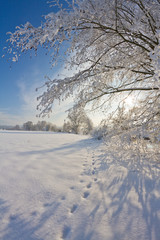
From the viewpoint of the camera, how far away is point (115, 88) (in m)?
3.57

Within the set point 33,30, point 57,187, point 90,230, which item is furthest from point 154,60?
point 57,187

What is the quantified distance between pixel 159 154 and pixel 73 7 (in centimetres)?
412

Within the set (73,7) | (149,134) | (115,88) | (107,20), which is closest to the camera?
(73,7)

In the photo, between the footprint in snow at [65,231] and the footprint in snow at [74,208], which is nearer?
the footprint in snow at [65,231]

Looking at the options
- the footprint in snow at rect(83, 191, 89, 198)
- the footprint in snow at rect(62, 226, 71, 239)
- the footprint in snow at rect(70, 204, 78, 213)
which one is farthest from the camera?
the footprint in snow at rect(83, 191, 89, 198)

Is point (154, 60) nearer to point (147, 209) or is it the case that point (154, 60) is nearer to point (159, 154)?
point (147, 209)

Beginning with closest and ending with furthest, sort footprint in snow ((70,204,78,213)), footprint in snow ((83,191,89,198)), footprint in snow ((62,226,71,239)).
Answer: footprint in snow ((62,226,71,239)), footprint in snow ((70,204,78,213)), footprint in snow ((83,191,89,198))

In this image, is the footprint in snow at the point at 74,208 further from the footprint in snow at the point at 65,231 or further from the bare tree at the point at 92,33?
the bare tree at the point at 92,33

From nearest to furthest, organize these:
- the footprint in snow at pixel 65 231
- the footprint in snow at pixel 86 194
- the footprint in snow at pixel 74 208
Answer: the footprint in snow at pixel 65 231, the footprint in snow at pixel 74 208, the footprint in snow at pixel 86 194

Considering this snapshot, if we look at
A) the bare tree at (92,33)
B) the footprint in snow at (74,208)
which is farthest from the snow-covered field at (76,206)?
the bare tree at (92,33)

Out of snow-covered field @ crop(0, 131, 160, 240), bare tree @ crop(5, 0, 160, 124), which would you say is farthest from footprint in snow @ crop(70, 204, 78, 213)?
bare tree @ crop(5, 0, 160, 124)

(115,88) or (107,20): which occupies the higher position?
(107,20)

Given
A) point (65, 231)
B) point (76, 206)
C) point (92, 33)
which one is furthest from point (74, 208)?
point (92, 33)

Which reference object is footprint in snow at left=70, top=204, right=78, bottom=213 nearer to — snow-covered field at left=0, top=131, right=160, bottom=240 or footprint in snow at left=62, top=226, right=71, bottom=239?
snow-covered field at left=0, top=131, right=160, bottom=240
